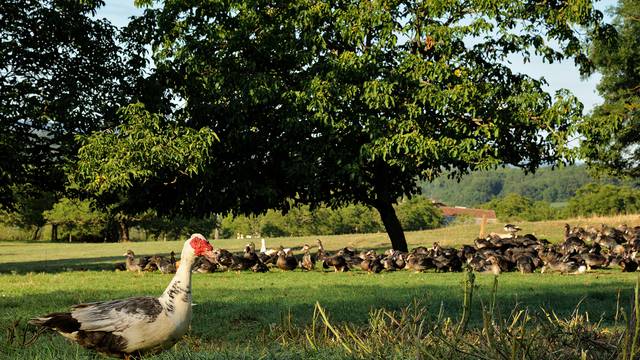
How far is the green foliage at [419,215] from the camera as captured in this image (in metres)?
136

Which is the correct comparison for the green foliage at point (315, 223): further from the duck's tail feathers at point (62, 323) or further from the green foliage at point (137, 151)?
the duck's tail feathers at point (62, 323)

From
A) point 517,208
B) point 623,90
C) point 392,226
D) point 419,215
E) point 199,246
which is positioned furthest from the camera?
point 517,208

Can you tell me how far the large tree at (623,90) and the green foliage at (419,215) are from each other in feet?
266

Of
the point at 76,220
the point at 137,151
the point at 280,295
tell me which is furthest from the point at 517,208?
the point at 280,295

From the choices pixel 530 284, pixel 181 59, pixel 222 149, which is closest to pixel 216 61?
pixel 181 59

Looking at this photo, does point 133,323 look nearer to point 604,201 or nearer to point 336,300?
point 336,300

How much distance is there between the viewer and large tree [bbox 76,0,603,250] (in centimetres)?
2552

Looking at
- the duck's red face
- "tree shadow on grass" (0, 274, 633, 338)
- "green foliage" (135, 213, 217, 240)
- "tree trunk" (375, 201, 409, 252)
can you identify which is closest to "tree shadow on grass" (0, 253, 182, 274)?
"tree shadow on grass" (0, 274, 633, 338)

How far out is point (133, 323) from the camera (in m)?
6.87

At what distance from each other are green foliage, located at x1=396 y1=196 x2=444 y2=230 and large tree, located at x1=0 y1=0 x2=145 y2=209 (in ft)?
356

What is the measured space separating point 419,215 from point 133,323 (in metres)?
132

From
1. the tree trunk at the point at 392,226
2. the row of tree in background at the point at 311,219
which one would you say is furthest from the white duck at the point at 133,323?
the row of tree in background at the point at 311,219

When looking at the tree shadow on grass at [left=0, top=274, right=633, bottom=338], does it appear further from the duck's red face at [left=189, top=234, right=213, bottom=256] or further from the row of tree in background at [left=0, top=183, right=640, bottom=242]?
the row of tree in background at [left=0, top=183, right=640, bottom=242]

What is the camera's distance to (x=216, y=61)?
91.0ft
